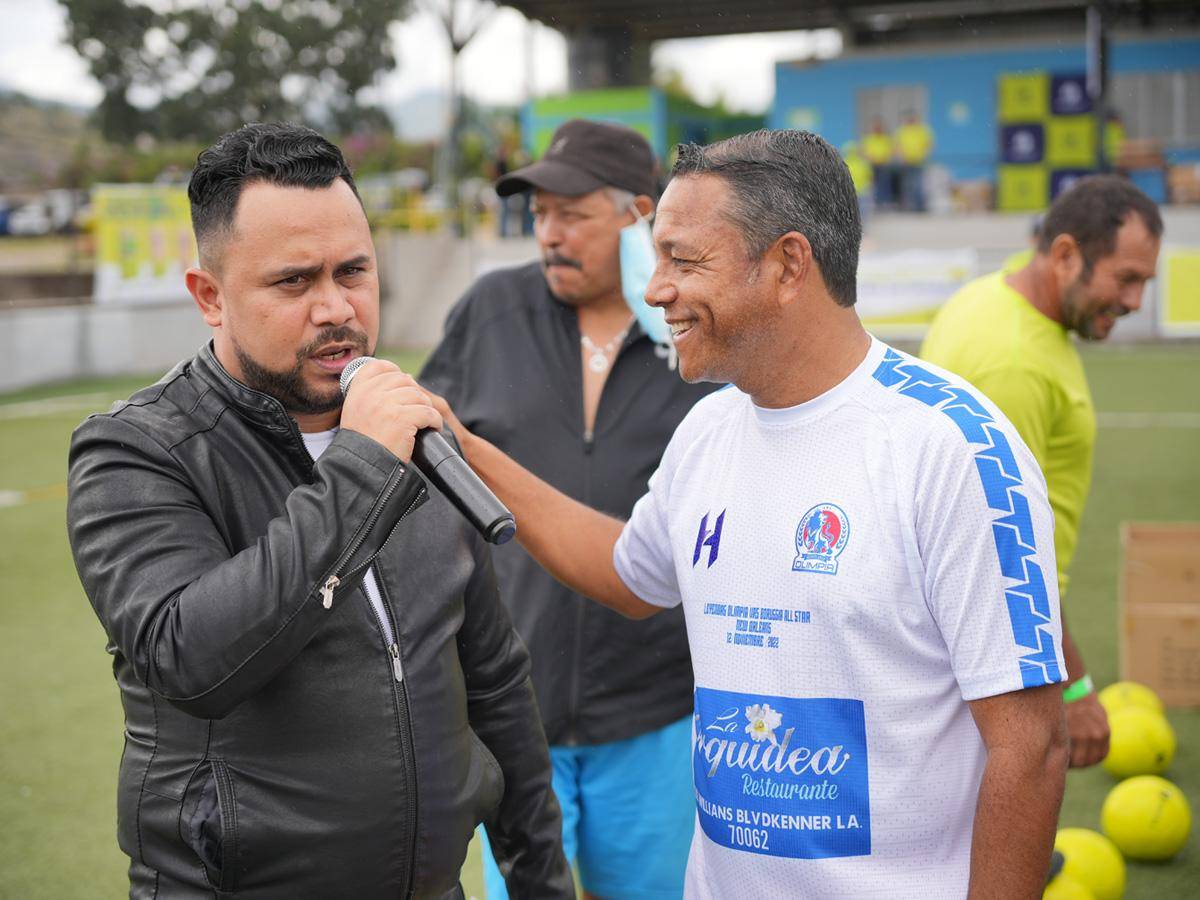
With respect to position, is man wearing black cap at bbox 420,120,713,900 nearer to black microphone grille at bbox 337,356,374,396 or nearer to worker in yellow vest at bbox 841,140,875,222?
black microphone grille at bbox 337,356,374,396

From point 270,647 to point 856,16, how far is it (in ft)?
117

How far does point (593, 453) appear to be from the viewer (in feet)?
11.4

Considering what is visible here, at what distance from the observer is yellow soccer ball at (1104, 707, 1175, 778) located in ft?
16.9

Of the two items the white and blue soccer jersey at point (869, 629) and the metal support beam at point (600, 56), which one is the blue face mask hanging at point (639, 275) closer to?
the white and blue soccer jersey at point (869, 629)

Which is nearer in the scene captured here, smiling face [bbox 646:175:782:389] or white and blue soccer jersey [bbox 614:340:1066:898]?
white and blue soccer jersey [bbox 614:340:1066:898]

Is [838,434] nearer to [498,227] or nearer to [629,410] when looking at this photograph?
[629,410]

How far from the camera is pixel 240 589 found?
173 centimetres

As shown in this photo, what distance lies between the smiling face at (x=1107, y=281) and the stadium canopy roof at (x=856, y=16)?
29.5 meters

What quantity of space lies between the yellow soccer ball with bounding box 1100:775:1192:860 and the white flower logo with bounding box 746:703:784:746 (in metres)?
3.05

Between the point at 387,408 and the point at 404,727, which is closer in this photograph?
the point at 387,408

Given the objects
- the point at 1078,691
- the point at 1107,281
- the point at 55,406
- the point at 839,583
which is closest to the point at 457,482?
the point at 839,583

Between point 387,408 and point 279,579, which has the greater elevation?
point 387,408

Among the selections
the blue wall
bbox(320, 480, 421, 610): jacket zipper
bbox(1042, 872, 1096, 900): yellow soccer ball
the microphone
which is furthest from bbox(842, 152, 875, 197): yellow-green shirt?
bbox(320, 480, 421, 610): jacket zipper

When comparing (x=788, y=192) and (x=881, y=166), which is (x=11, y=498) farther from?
(x=881, y=166)
